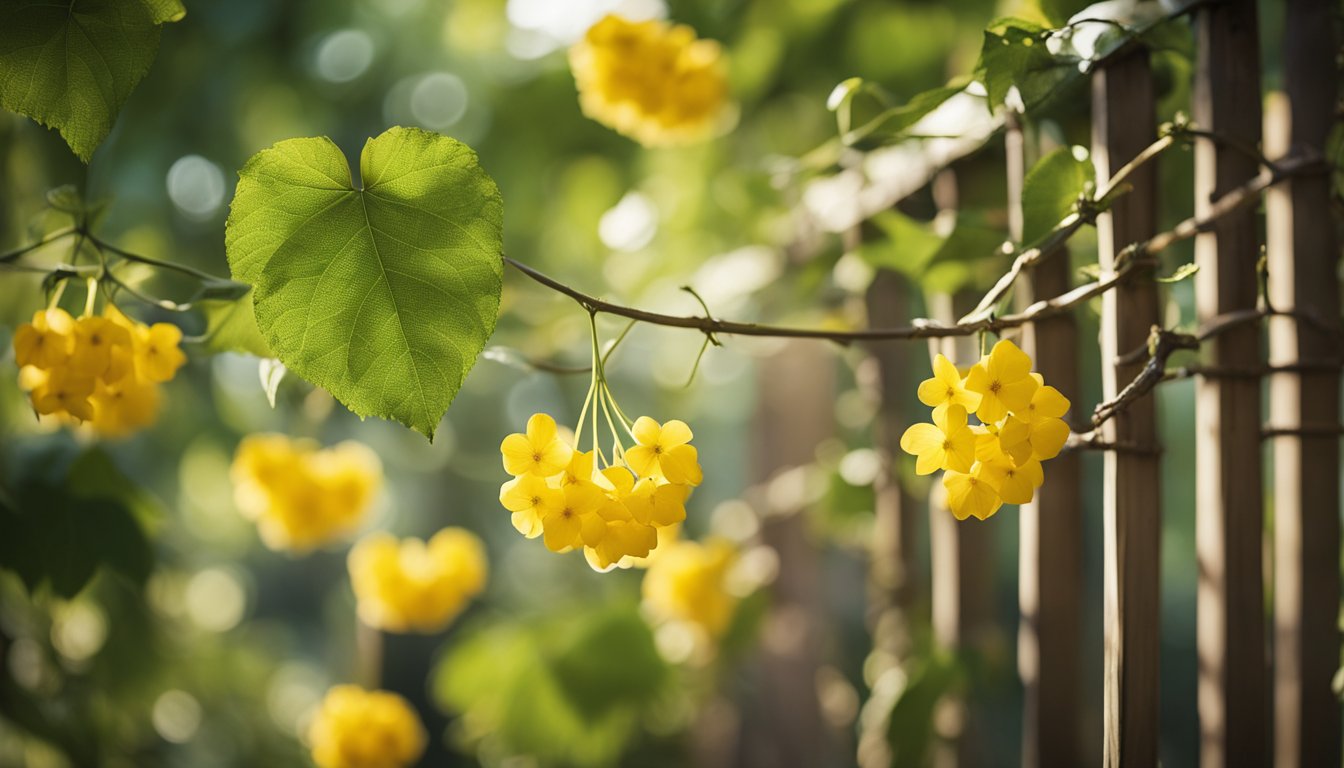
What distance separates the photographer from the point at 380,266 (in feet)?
1.32

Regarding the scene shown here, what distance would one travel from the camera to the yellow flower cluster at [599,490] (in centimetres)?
40

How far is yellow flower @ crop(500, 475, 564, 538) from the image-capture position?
40cm

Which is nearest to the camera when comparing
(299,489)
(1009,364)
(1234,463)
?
(1009,364)

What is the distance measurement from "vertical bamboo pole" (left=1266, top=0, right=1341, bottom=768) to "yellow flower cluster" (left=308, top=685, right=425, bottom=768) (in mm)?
939

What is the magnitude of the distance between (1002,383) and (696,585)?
2.29ft

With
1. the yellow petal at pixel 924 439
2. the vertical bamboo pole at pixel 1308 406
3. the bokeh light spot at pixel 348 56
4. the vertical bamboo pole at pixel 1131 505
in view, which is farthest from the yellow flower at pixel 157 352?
the bokeh light spot at pixel 348 56

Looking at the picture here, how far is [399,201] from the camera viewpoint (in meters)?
0.40

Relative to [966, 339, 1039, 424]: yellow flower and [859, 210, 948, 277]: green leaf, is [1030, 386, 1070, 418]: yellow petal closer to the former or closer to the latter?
[966, 339, 1039, 424]: yellow flower

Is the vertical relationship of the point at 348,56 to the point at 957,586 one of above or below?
above

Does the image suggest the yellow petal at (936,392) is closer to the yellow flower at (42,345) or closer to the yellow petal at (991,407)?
the yellow petal at (991,407)

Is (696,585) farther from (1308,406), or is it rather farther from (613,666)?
(1308,406)

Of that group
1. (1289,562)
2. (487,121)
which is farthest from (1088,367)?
(487,121)

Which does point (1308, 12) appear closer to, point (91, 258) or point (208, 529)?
point (91, 258)

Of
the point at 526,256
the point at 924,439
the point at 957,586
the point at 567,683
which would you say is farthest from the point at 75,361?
the point at 526,256
